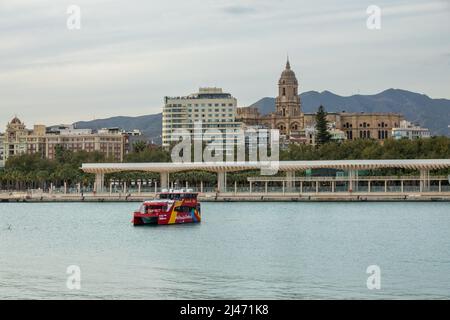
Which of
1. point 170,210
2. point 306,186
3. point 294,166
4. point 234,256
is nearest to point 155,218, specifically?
point 170,210

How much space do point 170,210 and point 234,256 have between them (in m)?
21.0

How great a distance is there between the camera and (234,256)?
47.2 meters

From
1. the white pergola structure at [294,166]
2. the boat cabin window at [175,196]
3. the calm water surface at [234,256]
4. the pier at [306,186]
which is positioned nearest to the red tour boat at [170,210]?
the boat cabin window at [175,196]

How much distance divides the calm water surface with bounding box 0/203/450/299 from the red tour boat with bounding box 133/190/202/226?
5.07 ft

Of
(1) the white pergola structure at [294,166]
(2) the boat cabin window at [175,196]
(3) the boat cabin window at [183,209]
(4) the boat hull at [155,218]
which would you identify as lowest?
(4) the boat hull at [155,218]

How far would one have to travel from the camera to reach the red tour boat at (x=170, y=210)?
2665 inches

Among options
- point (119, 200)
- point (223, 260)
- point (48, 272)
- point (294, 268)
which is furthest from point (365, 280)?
point (119, 200)

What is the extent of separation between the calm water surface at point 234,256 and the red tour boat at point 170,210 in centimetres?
155

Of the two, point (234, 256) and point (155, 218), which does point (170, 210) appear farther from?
point (234, 256)

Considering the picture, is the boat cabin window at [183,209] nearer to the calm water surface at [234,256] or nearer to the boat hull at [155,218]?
the boat hull at [155,218]

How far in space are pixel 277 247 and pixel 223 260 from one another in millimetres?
6839

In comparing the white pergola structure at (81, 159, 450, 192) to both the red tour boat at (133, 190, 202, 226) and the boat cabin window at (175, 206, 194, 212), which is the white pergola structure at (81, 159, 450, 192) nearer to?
the red tour boat at (133, 190, 202, 226)

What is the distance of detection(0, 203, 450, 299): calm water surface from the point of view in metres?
36.2
